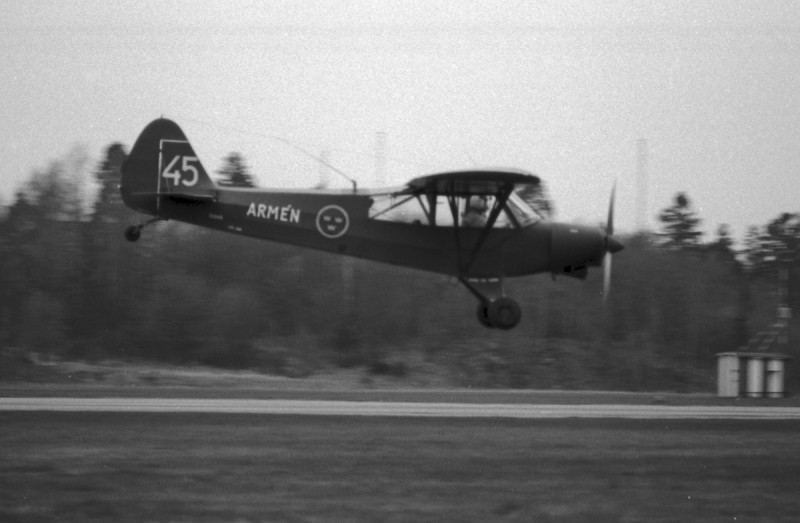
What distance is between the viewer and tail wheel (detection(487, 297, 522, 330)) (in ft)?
75.6

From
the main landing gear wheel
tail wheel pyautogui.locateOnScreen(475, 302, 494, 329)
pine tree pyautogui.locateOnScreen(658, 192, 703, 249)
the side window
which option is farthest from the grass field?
pine tree pyautogui.locateOnScreen(658, 192, 703, 249)

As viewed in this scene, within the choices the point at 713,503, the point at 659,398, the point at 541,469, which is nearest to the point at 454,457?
the point at 541,469

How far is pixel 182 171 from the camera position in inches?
986

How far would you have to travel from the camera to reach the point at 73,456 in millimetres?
14273

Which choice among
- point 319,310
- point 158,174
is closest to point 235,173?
point 319,310

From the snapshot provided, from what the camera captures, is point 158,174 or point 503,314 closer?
point 503,314

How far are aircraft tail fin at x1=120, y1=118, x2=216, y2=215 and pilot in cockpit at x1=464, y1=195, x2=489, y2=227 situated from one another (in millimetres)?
5707

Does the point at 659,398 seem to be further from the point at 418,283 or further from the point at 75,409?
the point at 418,283

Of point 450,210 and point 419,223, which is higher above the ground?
point 450,210

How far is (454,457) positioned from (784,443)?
5.88m

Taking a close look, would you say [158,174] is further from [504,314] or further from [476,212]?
[504,314]

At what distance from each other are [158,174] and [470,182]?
23.6ft

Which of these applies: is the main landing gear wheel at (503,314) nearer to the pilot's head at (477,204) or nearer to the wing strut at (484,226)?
the wing strut at (484,226)

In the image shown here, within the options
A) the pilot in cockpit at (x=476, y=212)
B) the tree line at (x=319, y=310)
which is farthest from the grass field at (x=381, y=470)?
the tree line at (x=319, y=310)
